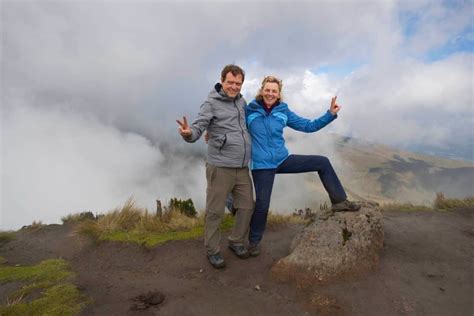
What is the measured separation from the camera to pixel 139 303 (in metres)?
4.91

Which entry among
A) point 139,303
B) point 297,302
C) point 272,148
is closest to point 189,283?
point 139,303

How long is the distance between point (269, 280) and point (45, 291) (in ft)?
11.6

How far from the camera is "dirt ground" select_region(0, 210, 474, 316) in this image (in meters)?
4.74

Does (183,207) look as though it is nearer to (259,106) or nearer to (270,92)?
(259,106)

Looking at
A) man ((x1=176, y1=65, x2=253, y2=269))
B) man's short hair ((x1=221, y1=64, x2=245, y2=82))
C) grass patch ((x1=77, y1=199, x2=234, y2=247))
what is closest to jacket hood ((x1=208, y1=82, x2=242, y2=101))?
man ((x1=176, y1=65, x2=253, y2=269))

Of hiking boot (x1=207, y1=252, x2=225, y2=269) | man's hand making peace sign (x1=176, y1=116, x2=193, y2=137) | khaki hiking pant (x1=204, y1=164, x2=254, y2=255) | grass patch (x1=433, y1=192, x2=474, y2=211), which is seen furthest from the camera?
grass patch (x1=433, y1=192, x2=474, y2=211)

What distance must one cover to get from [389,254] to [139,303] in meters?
4.35

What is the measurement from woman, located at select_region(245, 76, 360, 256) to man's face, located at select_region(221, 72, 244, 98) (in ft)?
1.43

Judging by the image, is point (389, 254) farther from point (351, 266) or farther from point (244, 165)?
point (244, 165)

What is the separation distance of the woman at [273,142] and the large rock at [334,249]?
0.40m

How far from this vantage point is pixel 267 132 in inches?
234

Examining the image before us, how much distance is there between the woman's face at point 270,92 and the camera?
5.94m

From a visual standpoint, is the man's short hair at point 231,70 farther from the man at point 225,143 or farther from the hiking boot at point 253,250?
the hiking boot at point 253,250

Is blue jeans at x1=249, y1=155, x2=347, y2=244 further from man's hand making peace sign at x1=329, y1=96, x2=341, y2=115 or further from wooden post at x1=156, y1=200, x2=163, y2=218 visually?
wooden post at x1=156, y1=200, x2=163, y2=218
